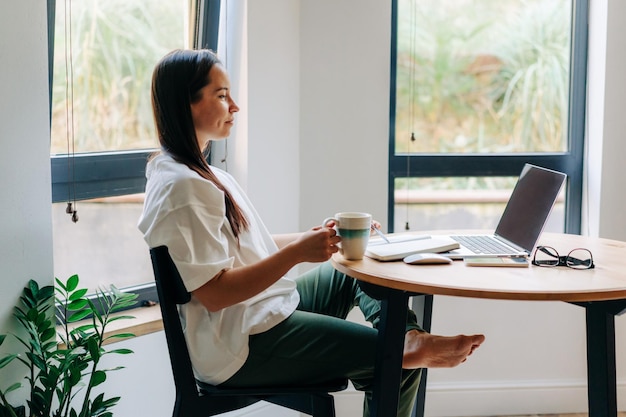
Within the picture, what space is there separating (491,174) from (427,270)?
135 cm

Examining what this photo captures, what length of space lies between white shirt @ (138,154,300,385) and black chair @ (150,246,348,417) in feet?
0.09

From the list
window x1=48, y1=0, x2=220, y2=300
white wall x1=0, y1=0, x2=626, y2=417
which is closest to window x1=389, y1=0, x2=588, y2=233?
white wall x1=0, y1=0, x2=626, y2=417

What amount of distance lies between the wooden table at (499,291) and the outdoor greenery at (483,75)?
1148 mm

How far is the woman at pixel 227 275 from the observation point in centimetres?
163

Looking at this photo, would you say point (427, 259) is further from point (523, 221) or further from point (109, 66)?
point (109, 66)

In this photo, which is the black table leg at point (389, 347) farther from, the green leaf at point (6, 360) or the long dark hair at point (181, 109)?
the green leaf at point (6, 360)

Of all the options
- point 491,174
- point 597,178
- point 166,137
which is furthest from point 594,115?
point 166,137

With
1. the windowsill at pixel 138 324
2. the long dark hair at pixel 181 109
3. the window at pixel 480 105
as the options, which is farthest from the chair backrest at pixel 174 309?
the window at pixel 480 105

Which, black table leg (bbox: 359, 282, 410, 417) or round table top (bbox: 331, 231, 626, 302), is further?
black table leg (bbox: 359, 282, 410, 417)

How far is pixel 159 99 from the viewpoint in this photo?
5.86 ft

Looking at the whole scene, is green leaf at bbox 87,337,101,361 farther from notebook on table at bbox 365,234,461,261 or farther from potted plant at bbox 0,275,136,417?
notebook on table at bbox 365,234,461,261

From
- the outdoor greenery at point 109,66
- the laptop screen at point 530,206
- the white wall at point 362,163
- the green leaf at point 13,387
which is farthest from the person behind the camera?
the white wall at point 362,163

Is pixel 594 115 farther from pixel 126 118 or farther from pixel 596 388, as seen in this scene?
pixel 126 118

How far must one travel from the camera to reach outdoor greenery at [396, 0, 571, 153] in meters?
2.87
